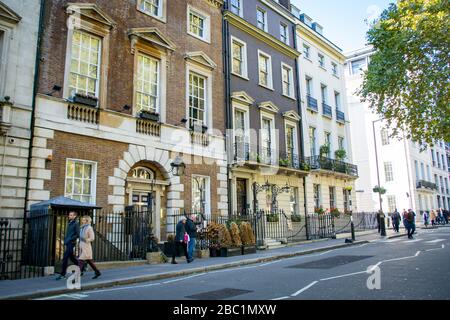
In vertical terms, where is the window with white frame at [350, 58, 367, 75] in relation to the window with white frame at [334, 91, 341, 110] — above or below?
above

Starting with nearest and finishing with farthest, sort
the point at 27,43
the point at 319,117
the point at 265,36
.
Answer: the point at 27,43 → the point at 265,36 → the point at 319,117

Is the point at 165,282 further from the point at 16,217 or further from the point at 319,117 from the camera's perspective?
the point at 319,117

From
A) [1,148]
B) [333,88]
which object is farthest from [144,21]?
[333,88]

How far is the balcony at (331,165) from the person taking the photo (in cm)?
2703

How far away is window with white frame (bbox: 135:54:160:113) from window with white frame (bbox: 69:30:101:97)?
6.29ft

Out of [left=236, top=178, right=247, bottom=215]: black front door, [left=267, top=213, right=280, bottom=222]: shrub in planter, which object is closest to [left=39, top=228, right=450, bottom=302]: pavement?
[left=267, top=213, right=280, bottom=222]: shrub in planter

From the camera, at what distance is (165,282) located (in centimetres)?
999

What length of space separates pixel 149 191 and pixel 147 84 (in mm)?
4719

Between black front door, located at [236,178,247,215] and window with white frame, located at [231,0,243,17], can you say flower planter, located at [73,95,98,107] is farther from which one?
window with white frame, located at [231,0,243,17]

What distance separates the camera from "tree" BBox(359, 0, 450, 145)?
15.0m

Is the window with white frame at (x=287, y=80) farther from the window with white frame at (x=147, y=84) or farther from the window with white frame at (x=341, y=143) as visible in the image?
the window with white frame at (x=147, y=84)

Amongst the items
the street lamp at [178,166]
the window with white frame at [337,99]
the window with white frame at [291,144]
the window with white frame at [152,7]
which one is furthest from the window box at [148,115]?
the window with white frame at [337,99]

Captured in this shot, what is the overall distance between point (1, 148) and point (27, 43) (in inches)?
146

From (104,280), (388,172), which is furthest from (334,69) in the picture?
(104,280)
